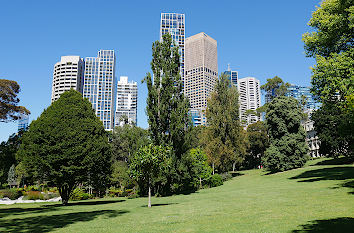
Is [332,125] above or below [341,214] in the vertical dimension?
above

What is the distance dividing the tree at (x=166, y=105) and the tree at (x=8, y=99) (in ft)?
60.2

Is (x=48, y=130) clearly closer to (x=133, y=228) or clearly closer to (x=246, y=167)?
(x=133, y=228)

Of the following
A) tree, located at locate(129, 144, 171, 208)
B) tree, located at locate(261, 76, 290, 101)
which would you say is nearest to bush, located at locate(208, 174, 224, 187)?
tree, located at locate(129, 144, 171, 208)

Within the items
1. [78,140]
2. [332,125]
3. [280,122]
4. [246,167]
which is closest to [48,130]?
[78,140]

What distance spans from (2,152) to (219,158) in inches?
1891

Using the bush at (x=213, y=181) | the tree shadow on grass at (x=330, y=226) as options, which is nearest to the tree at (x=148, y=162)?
the tree shadow on grass at (x=330, y=226)

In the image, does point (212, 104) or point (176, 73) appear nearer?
point (176, 73)

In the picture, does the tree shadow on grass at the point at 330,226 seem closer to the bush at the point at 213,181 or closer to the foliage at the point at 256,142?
the bush at the point at 213,181

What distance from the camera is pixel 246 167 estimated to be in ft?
241

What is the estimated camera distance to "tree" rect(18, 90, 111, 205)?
22.3 meters

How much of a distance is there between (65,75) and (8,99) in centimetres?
17452

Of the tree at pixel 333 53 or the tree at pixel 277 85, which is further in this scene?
the tree at pixel 277 85

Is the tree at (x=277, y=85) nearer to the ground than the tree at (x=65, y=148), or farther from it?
farther from it

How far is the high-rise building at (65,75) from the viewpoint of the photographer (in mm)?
193125
